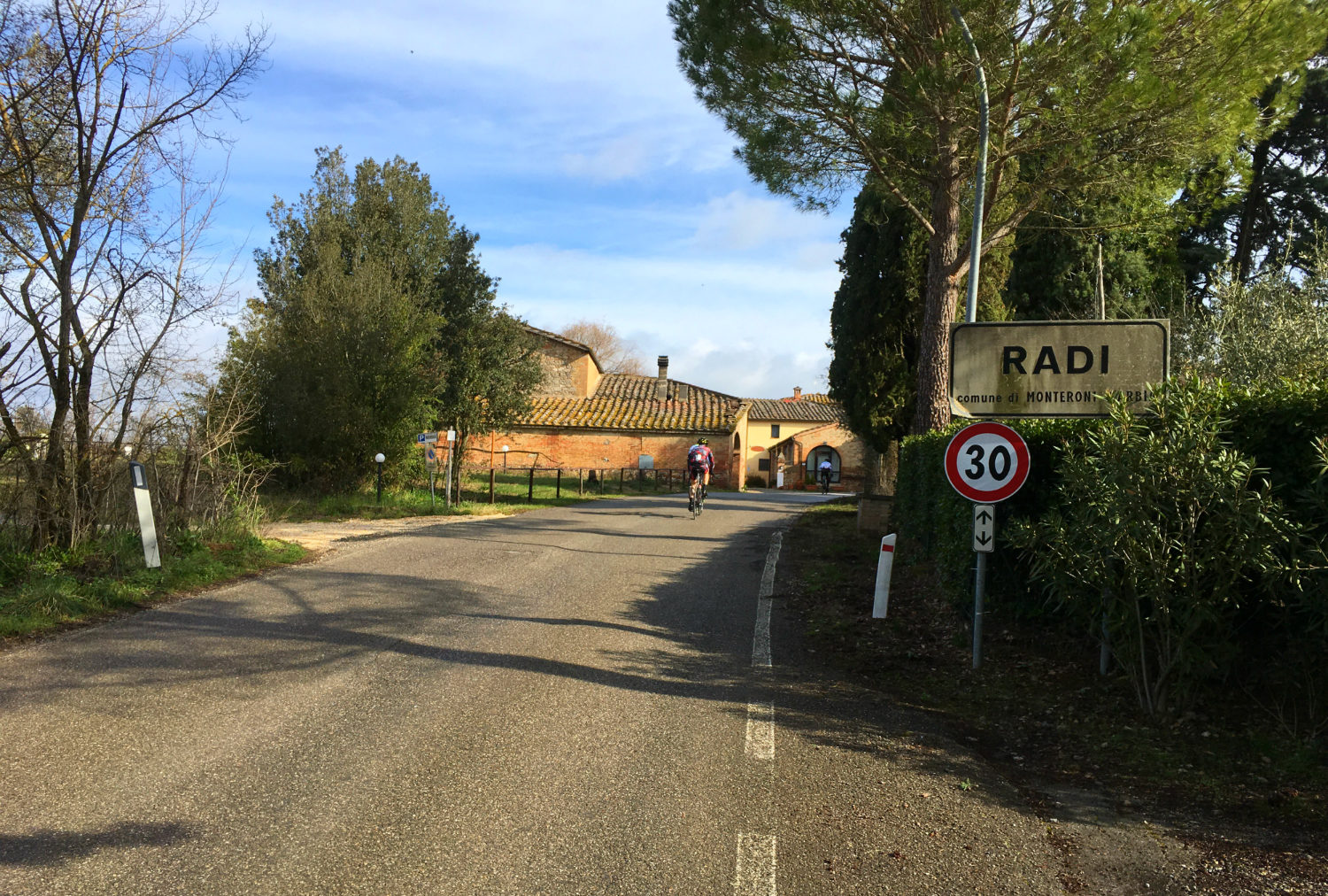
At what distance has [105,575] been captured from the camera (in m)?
9.31

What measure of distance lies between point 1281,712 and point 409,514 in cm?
1796

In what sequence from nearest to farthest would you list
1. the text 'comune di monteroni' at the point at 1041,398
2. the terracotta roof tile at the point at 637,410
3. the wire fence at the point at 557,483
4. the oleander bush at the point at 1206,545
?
the oleander bush at the point at 1206,545 → the text 'comune di monteroni' at the point at 1041,398 → the wire fence at the point at 557,483 → the terracotta roof tile at the point at 637,410

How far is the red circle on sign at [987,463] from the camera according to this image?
6805 millimetres

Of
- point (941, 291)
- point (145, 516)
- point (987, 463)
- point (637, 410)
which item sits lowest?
point (145, 516)

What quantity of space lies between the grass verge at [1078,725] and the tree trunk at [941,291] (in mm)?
3998

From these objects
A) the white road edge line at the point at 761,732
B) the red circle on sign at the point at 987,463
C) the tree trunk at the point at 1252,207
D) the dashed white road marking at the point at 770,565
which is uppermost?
the tree trunk at the point at 1252,207

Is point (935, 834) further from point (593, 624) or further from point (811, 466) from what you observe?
point (811, 466)

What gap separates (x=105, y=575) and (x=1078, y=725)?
9.02m

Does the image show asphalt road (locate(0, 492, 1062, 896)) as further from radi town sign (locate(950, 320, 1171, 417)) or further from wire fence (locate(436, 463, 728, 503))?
wire fence (locate(436, 463, 728, 503))

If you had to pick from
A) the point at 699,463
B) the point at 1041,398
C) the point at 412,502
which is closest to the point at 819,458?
the point at 699,463

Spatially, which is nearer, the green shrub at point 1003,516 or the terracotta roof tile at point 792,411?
the green shrub at point 1003,516

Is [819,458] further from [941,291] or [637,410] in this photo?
[941,291]

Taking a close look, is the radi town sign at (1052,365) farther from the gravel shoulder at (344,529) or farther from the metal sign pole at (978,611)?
the gravel shoulder at (344,529)

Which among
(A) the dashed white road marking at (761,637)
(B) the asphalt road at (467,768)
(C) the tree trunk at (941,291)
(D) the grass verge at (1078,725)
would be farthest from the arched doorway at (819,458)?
(B) the asphalt road at (467,768)
